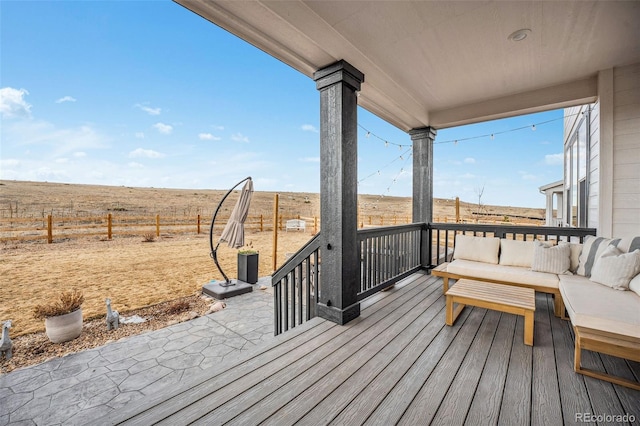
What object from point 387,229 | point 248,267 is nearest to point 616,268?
point 387,229

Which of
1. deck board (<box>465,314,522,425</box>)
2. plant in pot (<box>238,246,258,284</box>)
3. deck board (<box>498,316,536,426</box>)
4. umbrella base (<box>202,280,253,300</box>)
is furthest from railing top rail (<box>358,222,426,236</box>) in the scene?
plant in pot (<box>238,246,258,284</box>)

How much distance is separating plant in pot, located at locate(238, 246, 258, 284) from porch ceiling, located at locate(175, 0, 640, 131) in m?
3.74

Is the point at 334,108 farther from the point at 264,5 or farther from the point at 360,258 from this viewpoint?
the point at 360,258

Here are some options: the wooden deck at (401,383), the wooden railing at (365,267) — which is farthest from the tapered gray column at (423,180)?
the wooden deck at (401,383)

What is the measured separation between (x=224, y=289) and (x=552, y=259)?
5010 mm

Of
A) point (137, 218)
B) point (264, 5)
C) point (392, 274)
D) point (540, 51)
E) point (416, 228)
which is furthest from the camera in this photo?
point (137, 218)

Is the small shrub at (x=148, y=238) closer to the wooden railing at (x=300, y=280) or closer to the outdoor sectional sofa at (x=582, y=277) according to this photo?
the wooden railing at (x=300, y=280)

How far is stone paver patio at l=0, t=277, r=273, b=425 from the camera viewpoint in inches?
82.1

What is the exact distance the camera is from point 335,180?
8.22 ft

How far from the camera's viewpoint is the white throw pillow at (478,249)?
11.8ft

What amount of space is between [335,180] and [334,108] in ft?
2.28

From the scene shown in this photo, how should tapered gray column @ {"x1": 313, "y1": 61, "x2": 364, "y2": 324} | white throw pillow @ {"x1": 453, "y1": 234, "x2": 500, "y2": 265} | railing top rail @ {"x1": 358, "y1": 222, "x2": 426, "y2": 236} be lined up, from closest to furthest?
tapered gray column @ {"x1": 313, "y1": 61, "x2": 364, "y2": 324}, railing top rail @ {"x1": 358, "y1": 222, "x2": 426, "y2": 236}, white throw pillow @ {"x1": 453, "y1": 234, "x2": 500, "y2": 265}

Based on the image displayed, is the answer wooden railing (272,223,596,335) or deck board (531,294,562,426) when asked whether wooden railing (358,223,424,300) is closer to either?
wooden railing (272,223,596,335)

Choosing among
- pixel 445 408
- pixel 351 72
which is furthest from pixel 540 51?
pixel 445 408
